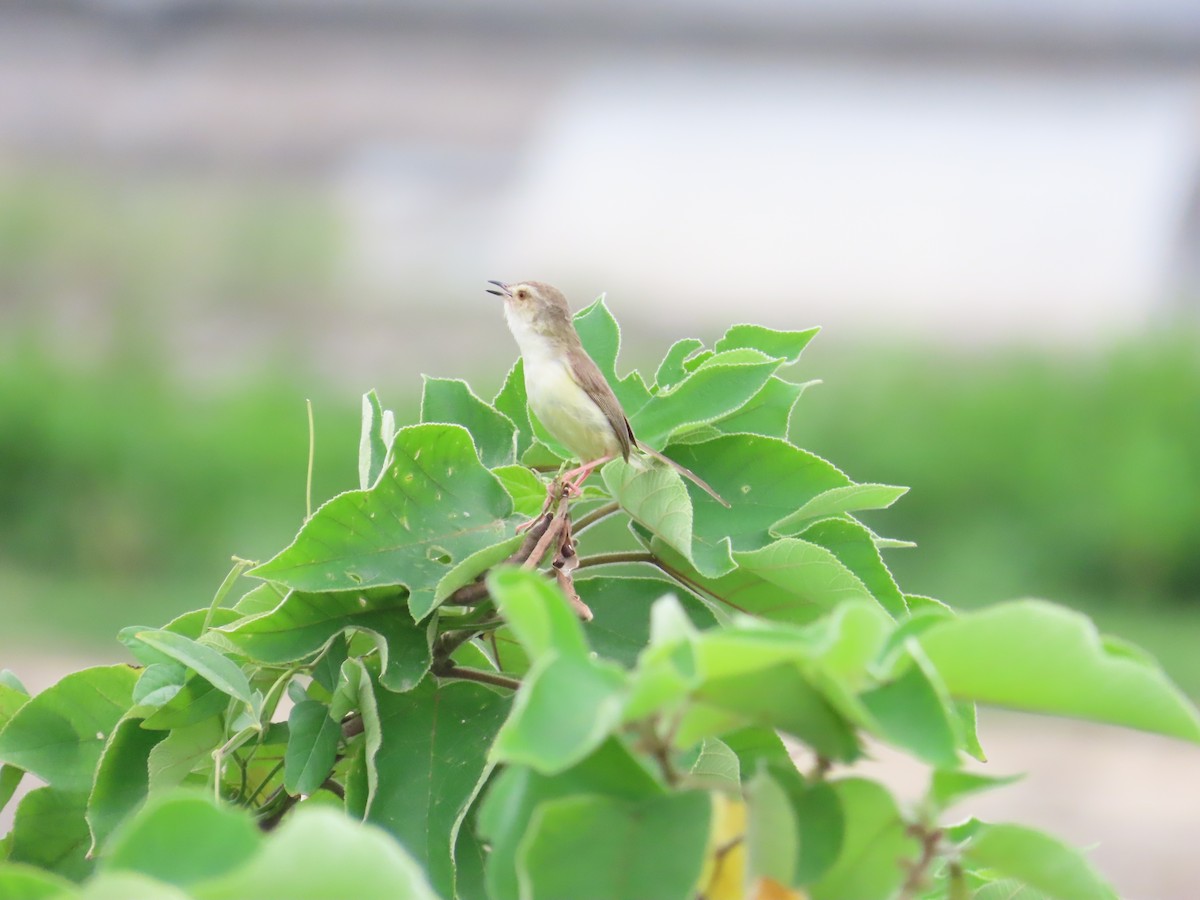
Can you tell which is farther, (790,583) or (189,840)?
(790,583)

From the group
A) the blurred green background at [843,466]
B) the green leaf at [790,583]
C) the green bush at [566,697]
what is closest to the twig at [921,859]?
the green bush at [566,697]

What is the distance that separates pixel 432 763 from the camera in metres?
0.41

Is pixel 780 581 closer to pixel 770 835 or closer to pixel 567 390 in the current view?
pixel 770 835

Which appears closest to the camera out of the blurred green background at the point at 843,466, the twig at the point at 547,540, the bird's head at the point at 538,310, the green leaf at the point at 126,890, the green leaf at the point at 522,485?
the green leaf at the point at 126,890

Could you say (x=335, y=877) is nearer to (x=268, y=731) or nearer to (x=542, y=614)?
(x=542, y=614)

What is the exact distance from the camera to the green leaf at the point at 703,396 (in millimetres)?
447

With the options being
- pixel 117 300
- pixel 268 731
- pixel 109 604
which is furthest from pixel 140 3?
pixel 268 731

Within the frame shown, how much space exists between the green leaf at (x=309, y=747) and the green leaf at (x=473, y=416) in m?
0.12

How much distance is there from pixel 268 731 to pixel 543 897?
0.67ft

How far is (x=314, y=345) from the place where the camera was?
15.3 feet

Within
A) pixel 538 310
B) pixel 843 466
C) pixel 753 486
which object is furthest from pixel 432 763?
pixel 843 466

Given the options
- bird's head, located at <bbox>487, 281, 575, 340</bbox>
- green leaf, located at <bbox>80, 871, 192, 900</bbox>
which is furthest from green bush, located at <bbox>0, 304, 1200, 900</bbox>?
bird's head, located at <bbox>487, 281, 575, 340</bbox>

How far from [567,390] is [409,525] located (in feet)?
0.86

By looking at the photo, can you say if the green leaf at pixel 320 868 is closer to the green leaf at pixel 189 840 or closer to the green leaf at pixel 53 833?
the green leaf at pixel 189 840
